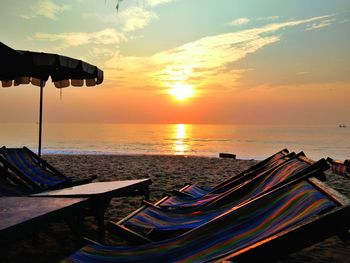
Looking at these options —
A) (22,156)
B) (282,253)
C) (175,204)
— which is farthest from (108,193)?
(22,156)

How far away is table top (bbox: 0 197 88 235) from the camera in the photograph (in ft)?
7.57

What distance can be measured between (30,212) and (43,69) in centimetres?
452

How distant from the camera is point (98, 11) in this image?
3.34 m

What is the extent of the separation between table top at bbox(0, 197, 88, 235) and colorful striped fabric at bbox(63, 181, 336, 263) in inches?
19.0

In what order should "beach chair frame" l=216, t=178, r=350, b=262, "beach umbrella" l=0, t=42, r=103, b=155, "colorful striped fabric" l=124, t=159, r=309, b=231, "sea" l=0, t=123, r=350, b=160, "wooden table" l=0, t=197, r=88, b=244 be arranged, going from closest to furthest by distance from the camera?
"beach chair frame" l=216, t=178, r=350, b=262 < "wooden table" l=0, t=197, r=88, b=244 < "colorful striped fabric" l=124, t=159, r=309, b=231 < "beach umbrella" l=0, t=42, r=103, b=155 < "sea" l=0, t=123, r=350, b=160

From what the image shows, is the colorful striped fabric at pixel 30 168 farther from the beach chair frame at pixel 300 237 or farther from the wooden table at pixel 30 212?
the beach chair frame at pixel 300 237

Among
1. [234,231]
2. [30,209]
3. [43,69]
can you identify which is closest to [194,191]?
[30,209]

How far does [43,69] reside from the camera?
21.1ft

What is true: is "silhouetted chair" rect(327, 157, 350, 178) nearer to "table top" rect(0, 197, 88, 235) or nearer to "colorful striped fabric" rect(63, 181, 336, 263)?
"colorful striped fabric" rect(63, 181, 336, 263)

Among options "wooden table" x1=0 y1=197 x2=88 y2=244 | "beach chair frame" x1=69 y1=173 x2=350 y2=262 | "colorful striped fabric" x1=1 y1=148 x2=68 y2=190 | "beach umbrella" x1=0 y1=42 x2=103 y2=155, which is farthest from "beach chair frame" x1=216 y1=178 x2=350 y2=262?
"colorful striped fabric" x1=1 y1=148 x2=68 y2=190

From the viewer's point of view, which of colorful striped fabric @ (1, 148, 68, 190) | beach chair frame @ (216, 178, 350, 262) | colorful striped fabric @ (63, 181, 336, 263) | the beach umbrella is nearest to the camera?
beach chair frame @ (216, 178, 350, 262)

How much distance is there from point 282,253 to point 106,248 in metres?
1.24

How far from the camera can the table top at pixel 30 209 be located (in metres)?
2.31

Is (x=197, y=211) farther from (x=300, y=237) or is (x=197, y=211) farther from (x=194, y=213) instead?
(x=300, y=237)
